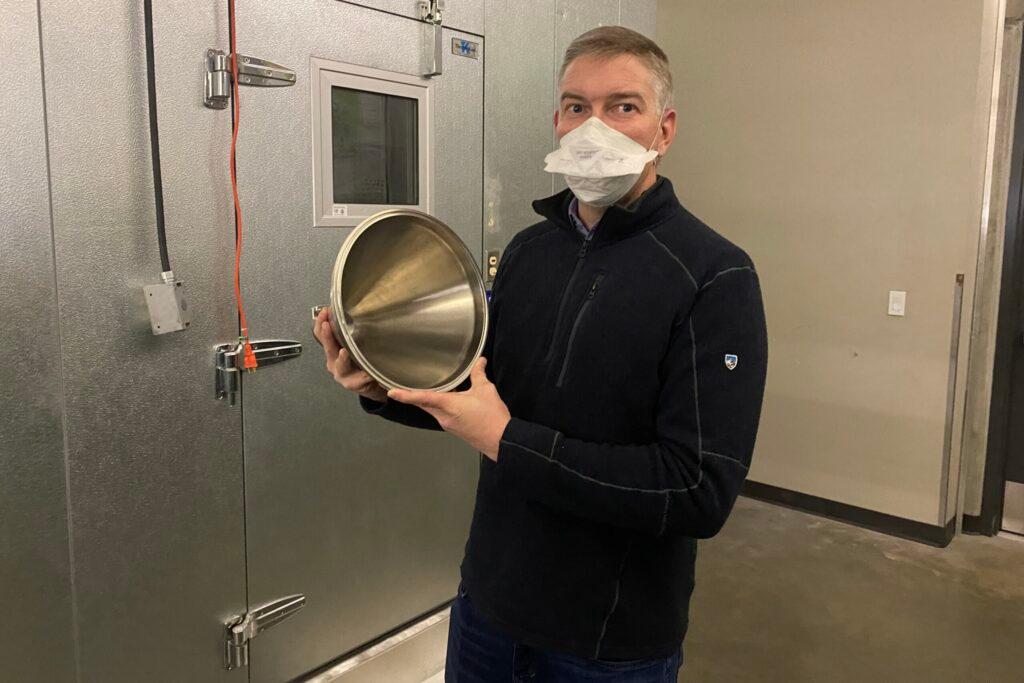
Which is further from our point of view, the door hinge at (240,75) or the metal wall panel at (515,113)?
the metal wall panel at (515,113)

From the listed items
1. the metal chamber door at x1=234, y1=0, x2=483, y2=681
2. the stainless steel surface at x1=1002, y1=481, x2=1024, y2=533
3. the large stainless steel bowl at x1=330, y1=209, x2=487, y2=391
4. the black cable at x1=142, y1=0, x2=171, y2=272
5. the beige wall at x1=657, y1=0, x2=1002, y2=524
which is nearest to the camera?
the large stainless steel bowl at x1=330, y1=209, x2=487, y2=391

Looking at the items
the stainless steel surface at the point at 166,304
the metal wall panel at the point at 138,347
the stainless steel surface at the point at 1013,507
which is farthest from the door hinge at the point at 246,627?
the stainless steel surface at the point at 1013,507

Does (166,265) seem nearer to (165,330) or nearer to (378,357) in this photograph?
(165,330)

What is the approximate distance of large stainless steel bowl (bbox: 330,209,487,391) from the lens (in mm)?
1070

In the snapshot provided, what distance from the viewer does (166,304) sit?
4.99 feet

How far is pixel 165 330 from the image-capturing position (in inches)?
59.9

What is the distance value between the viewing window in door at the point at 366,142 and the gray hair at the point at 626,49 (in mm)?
832

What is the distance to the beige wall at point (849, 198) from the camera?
3041 mm

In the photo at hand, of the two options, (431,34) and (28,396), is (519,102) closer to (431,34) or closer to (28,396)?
(431,34)

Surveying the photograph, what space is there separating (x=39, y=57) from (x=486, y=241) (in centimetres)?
115

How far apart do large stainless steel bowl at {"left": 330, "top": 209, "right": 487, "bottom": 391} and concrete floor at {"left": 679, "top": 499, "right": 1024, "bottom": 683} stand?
1.64 metres

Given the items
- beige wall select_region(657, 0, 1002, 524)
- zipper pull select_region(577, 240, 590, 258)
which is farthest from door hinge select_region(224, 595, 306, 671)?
beige wall select_region(657, 0, 1002, 524)

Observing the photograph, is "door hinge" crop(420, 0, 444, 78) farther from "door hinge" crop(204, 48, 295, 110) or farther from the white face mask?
the white face mask

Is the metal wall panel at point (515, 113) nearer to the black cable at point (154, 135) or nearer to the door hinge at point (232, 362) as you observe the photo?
the door hinge at point (232, 362)
